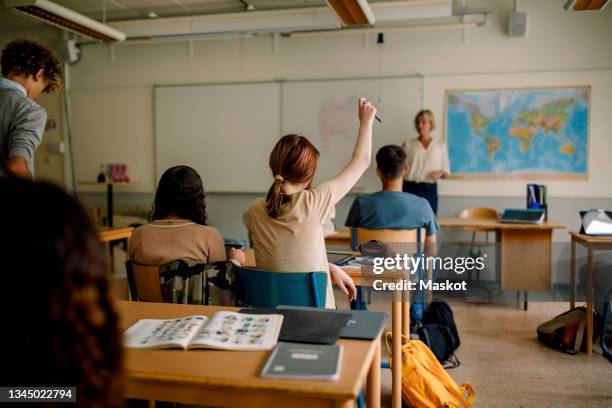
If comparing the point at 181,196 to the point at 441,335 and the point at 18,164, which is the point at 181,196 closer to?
the point at 18,164

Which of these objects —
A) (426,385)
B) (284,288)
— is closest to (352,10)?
(426,385)

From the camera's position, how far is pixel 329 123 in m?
5.91

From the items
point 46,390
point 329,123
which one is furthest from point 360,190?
point 46,390

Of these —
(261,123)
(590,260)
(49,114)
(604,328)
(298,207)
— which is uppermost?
(49,114)

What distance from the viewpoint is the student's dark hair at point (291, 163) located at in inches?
75.8

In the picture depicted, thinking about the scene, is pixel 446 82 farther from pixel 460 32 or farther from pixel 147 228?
pixel 147 228

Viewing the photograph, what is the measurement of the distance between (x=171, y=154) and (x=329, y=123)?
1880 millimetres

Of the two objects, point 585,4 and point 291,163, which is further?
point 585,4

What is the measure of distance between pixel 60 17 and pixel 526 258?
436 cm

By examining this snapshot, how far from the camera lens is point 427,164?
541 centimetres

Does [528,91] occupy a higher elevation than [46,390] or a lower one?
higher

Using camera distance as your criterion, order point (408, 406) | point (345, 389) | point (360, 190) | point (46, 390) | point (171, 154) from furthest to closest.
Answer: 1. point (171, 154)
2. point (360, 190)
3. point (408, 406)
4. point (345, 389)
5. point (46, 390)

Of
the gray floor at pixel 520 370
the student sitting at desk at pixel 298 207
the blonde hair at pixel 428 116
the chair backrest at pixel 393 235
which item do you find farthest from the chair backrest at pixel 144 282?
the blonde hair at pixel 428 116

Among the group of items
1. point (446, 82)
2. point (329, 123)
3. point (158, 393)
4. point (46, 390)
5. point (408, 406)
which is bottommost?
point (408, 406)
